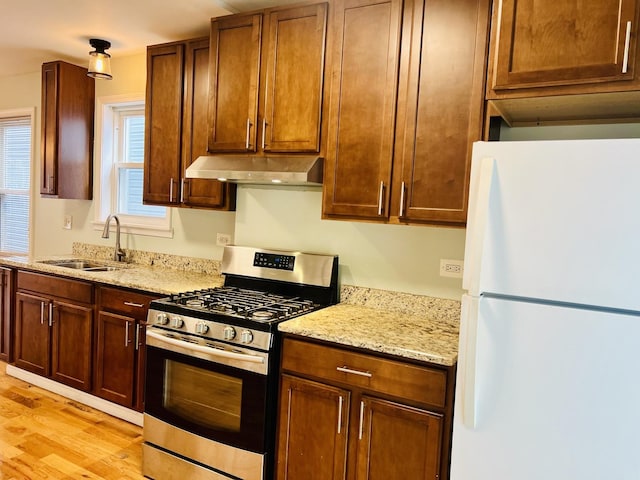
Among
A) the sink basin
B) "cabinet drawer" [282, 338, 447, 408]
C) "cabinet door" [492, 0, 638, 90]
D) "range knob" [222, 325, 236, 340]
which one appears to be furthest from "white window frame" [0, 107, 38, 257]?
"cabinet door" [492, 0, 638, 90]

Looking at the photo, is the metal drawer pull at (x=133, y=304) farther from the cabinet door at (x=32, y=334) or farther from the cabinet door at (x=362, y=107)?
the cabinet door at (x=362, y=107)

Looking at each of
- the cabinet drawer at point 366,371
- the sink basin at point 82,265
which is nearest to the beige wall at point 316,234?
the sink basin at point 82,265

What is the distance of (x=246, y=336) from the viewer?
218 centimetres

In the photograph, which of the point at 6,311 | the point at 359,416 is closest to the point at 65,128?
the point at 6,311

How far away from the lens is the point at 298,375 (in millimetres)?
2150

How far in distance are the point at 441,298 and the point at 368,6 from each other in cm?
149

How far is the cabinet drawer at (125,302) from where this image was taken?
288 centimetres

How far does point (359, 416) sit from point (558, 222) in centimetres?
111

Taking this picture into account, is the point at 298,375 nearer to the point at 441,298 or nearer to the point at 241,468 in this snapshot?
the point at 241,468

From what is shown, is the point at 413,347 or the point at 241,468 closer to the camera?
the point at 413,347

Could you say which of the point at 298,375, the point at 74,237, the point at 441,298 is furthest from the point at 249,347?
the point at 74,237

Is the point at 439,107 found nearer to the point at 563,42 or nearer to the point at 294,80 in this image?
the point at 563,42

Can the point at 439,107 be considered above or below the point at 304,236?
above

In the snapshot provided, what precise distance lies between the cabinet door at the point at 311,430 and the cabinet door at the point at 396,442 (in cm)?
9
